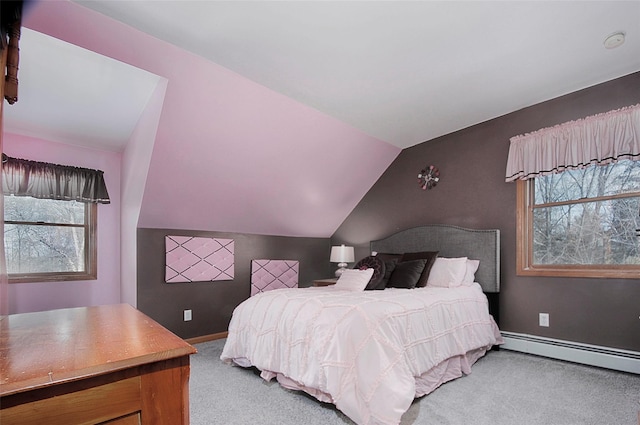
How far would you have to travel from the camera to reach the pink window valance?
9.34 ft

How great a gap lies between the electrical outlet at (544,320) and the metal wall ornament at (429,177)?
1.82 metres

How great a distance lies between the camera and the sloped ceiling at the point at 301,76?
2.10m

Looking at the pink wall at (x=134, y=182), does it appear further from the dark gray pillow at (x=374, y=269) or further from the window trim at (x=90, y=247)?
the dark gray pillow at (x=374, y=269)

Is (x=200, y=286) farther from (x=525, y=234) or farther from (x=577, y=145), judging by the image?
(x=577, y=145)

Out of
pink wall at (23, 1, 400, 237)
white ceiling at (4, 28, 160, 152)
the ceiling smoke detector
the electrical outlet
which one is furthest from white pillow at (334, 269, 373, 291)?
the ceiling smoke detector

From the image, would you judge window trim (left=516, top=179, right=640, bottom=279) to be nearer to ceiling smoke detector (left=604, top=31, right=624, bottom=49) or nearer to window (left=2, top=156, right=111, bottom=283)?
ceiling smoke detector (left=604, top=31, right=624, bottom=49)

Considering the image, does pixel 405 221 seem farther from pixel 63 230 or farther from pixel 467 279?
pixel 63 230

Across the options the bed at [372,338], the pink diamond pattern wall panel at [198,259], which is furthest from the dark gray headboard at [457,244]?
the pink diamond pattern wall panel at [198,259]

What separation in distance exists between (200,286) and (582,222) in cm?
405

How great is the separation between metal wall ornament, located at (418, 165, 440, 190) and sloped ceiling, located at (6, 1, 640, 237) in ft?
1.36

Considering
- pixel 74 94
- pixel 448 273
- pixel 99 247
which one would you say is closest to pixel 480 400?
pixel 448 273

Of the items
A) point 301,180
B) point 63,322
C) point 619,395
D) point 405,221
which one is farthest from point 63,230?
point 619,395

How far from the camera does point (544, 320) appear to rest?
3334mm

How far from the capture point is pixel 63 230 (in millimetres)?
3740
